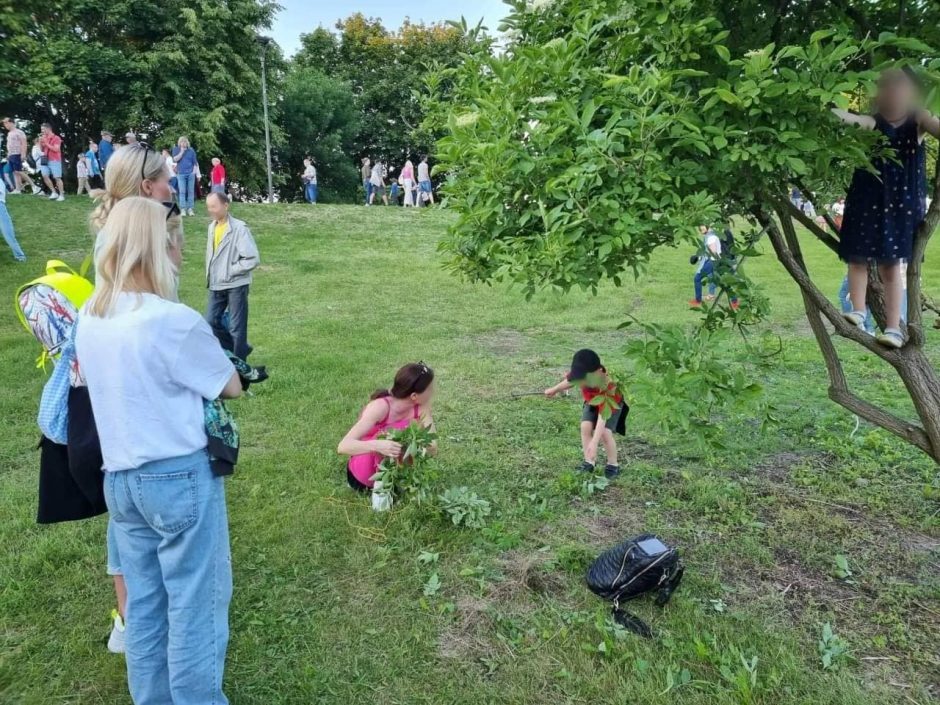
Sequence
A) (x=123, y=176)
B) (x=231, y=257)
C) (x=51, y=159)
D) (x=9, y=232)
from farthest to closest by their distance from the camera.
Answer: (x=51, y=159) < (x=9, y=232) < (x=231, y=257) < (x=123, y=176)

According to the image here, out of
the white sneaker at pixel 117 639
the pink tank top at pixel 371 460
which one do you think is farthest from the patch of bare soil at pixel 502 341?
the white sneaker at pixel 117 639

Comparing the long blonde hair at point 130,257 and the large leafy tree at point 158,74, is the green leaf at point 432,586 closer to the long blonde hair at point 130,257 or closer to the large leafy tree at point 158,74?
the long blonde hair at point 130,257

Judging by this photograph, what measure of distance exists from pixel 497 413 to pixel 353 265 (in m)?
8.60

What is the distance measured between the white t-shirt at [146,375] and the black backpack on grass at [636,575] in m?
2.07

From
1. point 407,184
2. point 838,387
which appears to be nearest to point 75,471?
point 838,387

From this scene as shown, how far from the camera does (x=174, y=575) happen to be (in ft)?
7.27

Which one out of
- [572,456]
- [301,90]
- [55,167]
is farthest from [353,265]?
[301,90]

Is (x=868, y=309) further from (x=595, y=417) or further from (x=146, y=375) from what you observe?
(x=146, y=375)

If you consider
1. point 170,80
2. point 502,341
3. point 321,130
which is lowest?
point 502,341

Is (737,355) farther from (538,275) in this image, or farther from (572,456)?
(572,456)

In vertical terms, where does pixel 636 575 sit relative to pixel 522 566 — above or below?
above

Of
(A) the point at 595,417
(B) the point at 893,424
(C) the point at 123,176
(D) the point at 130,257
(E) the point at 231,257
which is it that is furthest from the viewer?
(E) the point at 231,257

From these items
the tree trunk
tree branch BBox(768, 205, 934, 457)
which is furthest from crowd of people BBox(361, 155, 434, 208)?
the tree trunk

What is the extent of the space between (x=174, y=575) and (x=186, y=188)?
15326 millimetres
